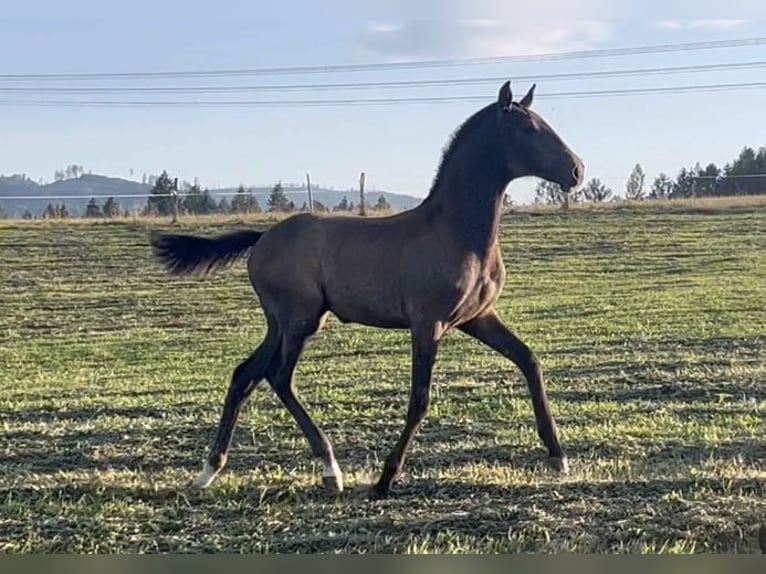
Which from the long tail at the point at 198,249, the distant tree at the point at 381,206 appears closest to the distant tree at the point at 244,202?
the distant tree at the point at 381,206

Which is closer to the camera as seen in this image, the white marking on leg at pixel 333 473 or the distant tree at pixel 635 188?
the white marking on leg at pixel 333 473

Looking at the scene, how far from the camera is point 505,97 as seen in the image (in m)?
5.78

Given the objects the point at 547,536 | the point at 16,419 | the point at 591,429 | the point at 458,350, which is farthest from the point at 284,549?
the point at 458,350

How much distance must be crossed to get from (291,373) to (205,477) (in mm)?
787

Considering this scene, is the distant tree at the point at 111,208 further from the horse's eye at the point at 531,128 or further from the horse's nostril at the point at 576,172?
the horse's nostril at the point at 576,172

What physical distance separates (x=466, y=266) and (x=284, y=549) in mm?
2017

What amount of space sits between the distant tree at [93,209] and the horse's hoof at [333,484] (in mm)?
30459

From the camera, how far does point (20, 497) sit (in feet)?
18.1

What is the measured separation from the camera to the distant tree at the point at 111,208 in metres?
35.2

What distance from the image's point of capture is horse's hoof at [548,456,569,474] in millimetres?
6156

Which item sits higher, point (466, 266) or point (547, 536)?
point (466, 266)

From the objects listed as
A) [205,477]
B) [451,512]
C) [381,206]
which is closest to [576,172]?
[451,512]

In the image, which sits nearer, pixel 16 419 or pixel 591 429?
pixel 591 429

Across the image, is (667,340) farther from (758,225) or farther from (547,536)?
(758,225)
